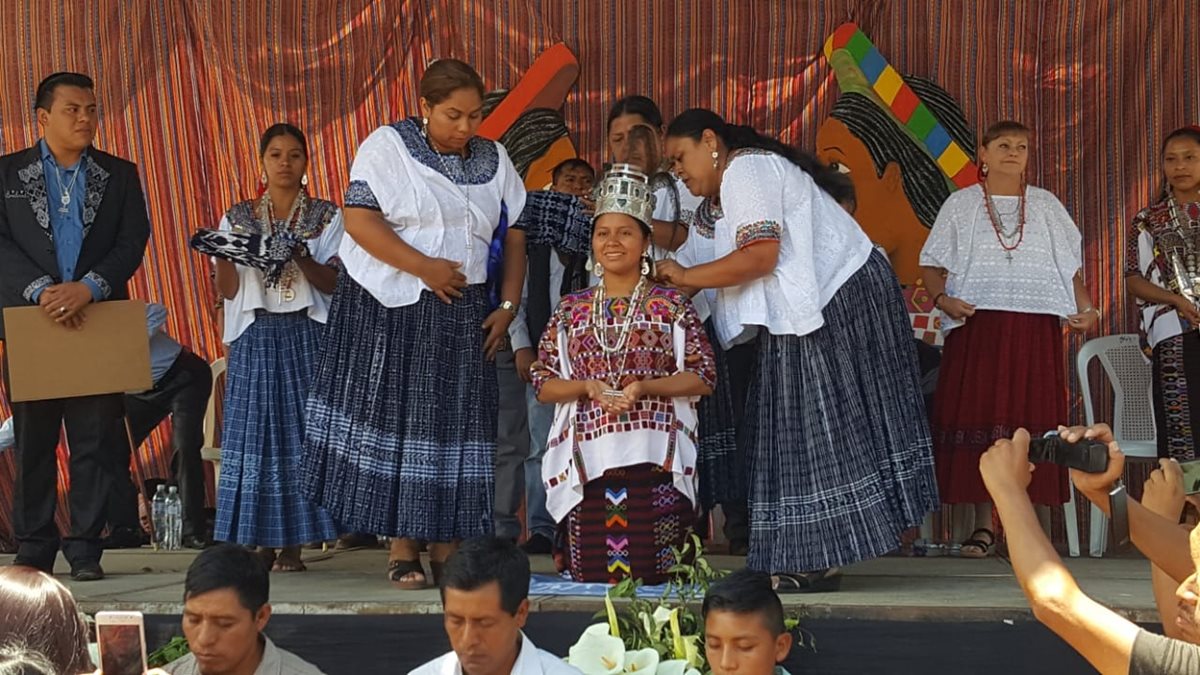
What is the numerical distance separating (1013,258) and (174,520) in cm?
371

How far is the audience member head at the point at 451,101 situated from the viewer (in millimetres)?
4887

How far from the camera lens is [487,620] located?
3621mm

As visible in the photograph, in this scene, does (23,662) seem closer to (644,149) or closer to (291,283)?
(291,283)

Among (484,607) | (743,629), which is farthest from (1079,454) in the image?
(484,607)

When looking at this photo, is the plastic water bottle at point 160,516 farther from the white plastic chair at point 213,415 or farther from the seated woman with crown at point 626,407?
the seated woman with crown at point 626,407

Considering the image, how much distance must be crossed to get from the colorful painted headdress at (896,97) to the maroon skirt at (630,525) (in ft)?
8.87

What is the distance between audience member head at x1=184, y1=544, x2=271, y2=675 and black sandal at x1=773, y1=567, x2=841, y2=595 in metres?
1.63

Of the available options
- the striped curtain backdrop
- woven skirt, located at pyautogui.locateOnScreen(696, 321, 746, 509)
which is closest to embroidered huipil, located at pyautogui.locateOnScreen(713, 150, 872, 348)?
woven skirt, located at pyautogui.locateOnScreen(696, 321, 746, 509)

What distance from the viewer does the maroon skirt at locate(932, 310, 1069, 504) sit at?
587 cm

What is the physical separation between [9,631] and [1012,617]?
2.86m

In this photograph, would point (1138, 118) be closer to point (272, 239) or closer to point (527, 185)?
point (527, 185)

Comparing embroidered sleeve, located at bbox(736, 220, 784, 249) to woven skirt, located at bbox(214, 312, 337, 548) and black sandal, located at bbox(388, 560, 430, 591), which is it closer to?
black sandal, located at bbox(388, 560, 430, 591)

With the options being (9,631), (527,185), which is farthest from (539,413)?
(9,631)

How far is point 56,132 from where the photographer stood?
17.6 feet
